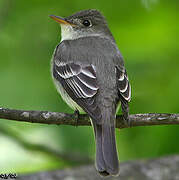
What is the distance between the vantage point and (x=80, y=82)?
5.09 m

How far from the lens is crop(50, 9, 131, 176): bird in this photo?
15.4 feet

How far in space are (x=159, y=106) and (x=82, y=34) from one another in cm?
150

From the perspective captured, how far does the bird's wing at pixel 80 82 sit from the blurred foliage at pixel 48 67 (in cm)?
79

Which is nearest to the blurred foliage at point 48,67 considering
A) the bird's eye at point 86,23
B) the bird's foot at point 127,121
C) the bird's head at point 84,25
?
the bird's head at point 84,25

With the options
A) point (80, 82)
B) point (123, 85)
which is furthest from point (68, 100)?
point (123, 85)

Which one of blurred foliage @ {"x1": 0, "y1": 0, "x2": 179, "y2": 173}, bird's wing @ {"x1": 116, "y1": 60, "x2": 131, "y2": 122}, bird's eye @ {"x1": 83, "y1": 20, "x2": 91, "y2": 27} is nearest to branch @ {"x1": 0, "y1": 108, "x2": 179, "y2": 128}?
bird's wing @ {"x1": 116, "y1": 60, "x2": 131, "y2": 122}

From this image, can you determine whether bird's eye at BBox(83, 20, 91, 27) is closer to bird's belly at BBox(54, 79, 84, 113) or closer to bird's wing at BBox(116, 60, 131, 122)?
bird's belly at BBox(54, 79, 84, 113)

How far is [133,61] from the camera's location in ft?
20.9

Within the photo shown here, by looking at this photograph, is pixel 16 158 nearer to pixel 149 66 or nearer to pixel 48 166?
pixel 48 166

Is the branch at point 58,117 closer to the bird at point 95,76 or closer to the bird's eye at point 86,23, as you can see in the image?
the bird at point 95,76

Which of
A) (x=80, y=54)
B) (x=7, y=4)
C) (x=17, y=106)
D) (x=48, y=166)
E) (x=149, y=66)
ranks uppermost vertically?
(x=7, y=4)

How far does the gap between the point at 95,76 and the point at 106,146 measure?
2.95 ft

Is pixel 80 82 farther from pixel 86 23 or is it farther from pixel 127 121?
pixel 86 23

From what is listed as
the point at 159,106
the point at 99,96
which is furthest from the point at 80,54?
the point at 159,106
